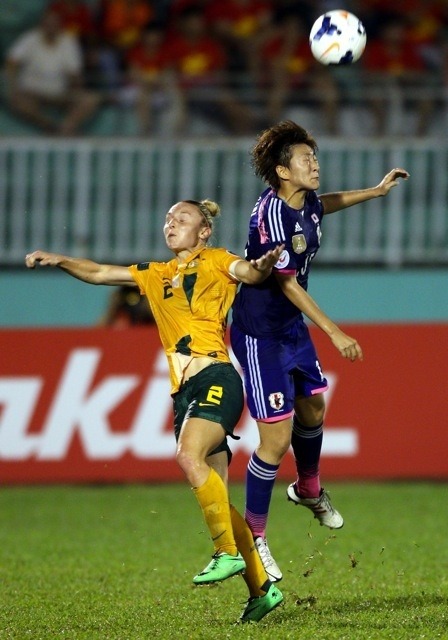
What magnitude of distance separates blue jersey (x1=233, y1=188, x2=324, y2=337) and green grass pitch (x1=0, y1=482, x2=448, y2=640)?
59.9 inches

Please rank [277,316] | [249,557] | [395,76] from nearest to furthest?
[249,557] → [277,316] → [395,76]

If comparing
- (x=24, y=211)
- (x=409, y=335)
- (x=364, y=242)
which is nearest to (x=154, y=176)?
(x=24, y=211)

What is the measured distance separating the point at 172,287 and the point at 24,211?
7.50 meters

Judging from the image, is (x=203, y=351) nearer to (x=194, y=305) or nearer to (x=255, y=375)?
(x=194, y=305)

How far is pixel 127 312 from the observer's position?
13.1m

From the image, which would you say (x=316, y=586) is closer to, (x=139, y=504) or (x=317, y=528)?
(x=317, y=528)

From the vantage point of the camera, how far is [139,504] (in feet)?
36.7

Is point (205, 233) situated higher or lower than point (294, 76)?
lower

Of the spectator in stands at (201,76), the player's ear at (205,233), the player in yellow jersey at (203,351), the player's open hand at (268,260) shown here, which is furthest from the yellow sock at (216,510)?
the spectator in stands at (201,76)

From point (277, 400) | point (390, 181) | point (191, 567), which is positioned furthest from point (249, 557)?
point (390, 181)

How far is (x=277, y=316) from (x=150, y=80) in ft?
24.8

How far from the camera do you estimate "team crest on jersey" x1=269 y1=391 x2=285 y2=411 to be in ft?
22.5

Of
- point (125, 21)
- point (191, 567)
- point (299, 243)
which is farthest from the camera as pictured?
point (125, 21)

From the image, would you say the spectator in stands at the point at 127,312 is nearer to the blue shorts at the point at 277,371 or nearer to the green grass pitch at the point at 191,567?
the green grass pitch at the point at 191,567
